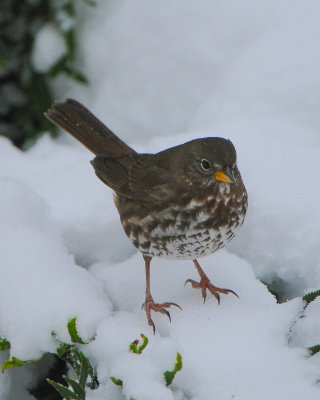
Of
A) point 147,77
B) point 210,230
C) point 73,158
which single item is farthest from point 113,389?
point 147,77

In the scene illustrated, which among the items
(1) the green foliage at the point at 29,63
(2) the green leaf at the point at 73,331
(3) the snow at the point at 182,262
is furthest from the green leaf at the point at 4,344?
(1) the green foliage at the point at 29,63

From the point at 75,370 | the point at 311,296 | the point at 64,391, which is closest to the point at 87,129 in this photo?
the point at 75,370

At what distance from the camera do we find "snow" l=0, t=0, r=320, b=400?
272 cm

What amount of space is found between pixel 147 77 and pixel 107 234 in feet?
4.84

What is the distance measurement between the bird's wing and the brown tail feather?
0.10m

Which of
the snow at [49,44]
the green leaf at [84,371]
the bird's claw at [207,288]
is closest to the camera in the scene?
the green leaf at [84,371]

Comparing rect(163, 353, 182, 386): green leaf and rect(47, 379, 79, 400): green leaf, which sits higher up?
rect(163, 353, 182, 386): green leaf

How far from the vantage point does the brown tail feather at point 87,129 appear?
3.98 meters

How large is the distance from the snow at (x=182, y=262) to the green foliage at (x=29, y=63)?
0.35 feet

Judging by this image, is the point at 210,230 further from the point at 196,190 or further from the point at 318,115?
the point at 318,115

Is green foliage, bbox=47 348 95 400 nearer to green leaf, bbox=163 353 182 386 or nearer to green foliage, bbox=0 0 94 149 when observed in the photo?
green leaf, bbox=163 353 182 386

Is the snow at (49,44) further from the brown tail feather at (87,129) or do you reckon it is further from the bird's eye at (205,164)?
the bird's eye at (205,164)

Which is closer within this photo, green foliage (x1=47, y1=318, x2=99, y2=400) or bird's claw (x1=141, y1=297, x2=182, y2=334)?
green foliage (x1=47, y1=318, x2=99, y2=400)

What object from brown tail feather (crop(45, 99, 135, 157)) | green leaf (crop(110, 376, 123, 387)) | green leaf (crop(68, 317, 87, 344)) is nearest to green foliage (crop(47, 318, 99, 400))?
green leaf (crop(68, 317, 87, 344))
